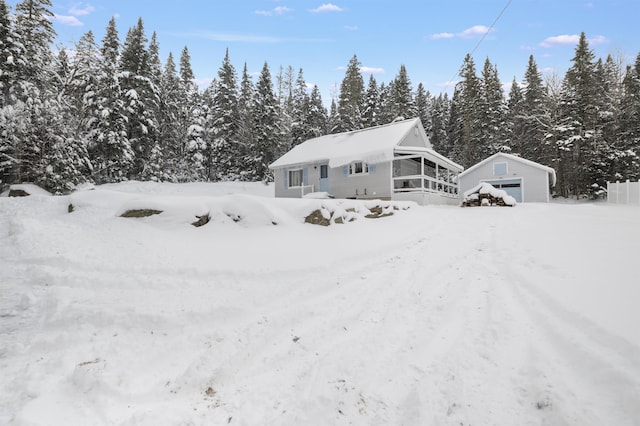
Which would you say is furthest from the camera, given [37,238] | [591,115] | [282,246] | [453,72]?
Result: [591,115]

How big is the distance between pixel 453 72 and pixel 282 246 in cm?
1564

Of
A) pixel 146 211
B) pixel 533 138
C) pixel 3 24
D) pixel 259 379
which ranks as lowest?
pixel 259 379

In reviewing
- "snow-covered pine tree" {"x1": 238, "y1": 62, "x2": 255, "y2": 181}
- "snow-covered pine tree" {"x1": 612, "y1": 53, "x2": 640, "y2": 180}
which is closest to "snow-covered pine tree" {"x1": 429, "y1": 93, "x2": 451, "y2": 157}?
"snow-covered pine tree" {"x1": 612, "y1": 53, "x2": 640, "y2": 180}

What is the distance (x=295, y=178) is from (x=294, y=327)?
59.2 feet

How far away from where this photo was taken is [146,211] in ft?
18.5

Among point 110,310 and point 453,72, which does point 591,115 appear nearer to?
point 453,72

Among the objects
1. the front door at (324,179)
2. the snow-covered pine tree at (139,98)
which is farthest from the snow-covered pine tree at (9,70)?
the front door at (324,179)

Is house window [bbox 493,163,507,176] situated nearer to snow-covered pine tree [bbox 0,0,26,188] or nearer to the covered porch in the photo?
the covered porch

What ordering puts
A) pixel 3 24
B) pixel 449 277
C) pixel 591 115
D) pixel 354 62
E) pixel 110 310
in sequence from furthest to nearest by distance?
pixel 354 62 < pixel 591 115 < pixel 3 24 < pixel 449 277 < pixel 110 310

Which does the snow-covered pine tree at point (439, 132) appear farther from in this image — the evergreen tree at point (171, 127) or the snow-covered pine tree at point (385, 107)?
the evergreen tree at point (171, 127)

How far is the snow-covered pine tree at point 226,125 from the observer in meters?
31.3

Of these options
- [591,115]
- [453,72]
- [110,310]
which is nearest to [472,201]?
[453,72]

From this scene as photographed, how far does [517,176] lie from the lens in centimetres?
2098

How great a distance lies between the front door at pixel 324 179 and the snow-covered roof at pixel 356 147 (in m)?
0.89
